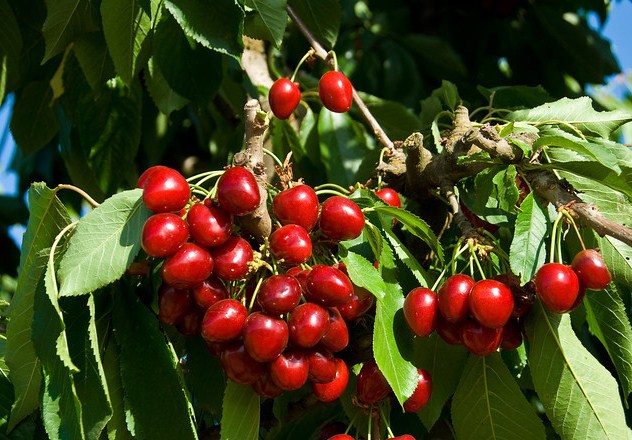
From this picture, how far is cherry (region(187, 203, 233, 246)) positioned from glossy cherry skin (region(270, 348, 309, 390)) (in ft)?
0.56

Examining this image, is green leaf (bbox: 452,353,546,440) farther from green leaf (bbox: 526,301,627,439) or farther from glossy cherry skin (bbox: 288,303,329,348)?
glossy cherry skin (bbox: 288,303,329,348)

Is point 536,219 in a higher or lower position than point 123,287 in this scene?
higher

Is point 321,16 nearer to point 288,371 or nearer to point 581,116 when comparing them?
point 581,116

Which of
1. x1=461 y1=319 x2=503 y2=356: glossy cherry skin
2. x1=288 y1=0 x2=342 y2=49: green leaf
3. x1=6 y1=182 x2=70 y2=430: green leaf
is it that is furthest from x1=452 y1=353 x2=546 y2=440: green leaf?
x1=288 y1=0 x2=342 y2=49: green leaf

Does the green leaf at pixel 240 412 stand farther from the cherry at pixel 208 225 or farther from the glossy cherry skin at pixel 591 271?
the glossy cherry skin at pixel 591 271

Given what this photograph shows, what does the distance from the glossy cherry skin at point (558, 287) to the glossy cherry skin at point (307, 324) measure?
28 centimetres

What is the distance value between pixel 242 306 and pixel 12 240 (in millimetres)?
2277

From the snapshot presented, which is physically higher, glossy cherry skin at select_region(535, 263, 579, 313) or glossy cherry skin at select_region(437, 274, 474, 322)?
glossy cherry skin at select_region(535, 263, 579, 313)

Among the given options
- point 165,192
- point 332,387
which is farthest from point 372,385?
point 165,192

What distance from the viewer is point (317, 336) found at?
1099 millimetres

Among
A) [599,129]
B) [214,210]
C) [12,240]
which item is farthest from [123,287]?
[12,240]

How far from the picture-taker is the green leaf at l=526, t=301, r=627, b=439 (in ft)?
3.97

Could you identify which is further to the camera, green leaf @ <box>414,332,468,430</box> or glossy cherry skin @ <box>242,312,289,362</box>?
green leaf @ <box>414,332,468,430</box>

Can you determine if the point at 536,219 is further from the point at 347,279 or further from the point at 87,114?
the point at 87,114
